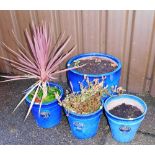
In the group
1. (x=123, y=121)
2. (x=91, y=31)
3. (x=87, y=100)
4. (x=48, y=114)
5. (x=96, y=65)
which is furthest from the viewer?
(x=91, y=31)

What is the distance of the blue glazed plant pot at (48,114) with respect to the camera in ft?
7.35

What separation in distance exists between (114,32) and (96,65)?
1.25 ft

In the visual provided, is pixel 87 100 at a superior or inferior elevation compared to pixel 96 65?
inferior

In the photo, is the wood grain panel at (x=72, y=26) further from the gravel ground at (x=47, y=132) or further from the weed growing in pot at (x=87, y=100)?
the gravel ground at (x=47, y=132)

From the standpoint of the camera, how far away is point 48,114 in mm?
2293

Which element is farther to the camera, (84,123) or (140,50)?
(140,50)

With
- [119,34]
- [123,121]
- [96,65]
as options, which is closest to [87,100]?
[123,121]

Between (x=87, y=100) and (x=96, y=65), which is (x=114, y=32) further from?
(x=87, y=100)

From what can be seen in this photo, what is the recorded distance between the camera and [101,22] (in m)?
2.48

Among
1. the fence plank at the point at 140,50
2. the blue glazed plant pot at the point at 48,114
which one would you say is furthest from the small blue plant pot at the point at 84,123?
the fence plank at the point at 140,50
